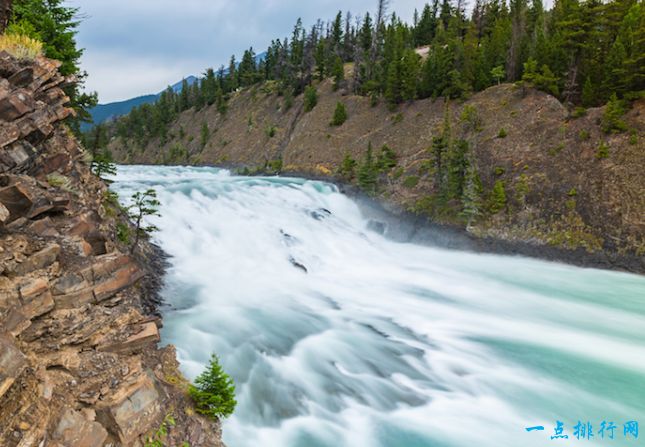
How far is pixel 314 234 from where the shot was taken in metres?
26.0

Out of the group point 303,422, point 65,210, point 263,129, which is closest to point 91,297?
point 65,210

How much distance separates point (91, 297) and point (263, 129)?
189 feet

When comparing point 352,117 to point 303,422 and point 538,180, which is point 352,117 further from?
point 303,422

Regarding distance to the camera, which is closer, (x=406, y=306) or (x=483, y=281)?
(x=406, y=306)

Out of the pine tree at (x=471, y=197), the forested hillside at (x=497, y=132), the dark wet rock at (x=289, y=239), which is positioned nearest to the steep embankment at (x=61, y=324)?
the forested hillside at (x=497, y=132)

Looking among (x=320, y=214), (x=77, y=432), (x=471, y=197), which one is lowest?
(x=77, y=432)

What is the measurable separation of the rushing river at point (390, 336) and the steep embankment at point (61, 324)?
10.0ft

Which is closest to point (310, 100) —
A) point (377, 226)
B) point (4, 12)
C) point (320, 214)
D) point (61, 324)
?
point (377, 226)

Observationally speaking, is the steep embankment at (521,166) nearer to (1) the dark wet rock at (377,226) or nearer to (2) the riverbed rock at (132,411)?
(1) the dark wet rock at (377,226)

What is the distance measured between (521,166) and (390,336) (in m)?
21.3

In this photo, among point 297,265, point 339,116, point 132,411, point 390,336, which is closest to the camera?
point 132,411

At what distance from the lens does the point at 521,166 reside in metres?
28.7

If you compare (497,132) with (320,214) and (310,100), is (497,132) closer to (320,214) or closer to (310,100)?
(320,214)

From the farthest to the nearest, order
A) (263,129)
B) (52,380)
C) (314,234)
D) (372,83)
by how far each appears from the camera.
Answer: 1. (263,129)
2. (372,83)
3. (314,234)
4. (52,380)
